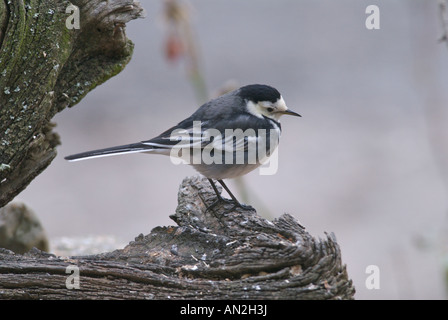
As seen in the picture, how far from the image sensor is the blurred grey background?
7.86 m

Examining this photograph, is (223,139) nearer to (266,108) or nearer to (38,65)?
(266,108)

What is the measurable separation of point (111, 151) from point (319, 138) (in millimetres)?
6502

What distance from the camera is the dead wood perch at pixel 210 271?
10.2 ft

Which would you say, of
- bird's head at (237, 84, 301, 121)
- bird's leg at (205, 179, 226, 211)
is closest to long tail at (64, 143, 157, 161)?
bird's leg at (205, 179, 226, 211)

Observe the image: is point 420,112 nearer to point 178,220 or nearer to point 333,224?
point 333,224

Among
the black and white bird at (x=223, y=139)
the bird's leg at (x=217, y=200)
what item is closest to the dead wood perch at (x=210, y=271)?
the bird's leg at (x=217, y=200)

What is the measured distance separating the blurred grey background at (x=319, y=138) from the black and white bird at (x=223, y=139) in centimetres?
243

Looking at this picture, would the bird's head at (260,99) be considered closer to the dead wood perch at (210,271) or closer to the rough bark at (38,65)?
the rough bark at (38,65)

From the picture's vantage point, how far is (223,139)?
3988 millimetres

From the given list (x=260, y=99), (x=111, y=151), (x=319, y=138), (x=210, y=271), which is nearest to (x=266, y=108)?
(x=260, y=99)

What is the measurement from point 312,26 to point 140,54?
335 cm

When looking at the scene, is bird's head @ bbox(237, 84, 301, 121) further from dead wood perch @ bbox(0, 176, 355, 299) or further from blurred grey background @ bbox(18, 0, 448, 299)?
blurred grey background @ bbox(18, 0, 448, 299)

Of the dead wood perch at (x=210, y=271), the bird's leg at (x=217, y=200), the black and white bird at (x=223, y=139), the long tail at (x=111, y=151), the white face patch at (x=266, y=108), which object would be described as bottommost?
the dead wood perch at (x=210, y=271)

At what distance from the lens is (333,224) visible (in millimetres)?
8023
